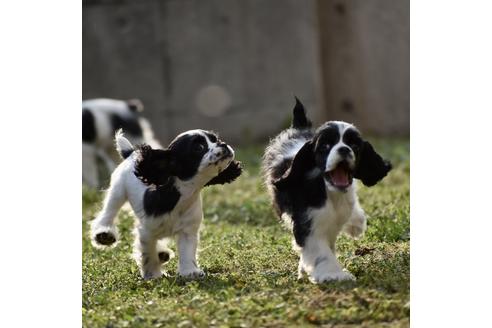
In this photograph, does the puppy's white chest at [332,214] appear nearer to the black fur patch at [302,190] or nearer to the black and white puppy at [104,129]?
the black fur patch at [302,190]

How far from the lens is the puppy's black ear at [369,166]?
6.85 meters

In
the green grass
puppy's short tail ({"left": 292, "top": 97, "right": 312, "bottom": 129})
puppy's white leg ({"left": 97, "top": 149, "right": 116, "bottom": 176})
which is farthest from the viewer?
puppy's white leg ({"left": 97, "top": 149, "right": 116, "bottom": 176})

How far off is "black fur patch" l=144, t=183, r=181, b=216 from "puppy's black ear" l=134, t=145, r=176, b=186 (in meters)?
0.07

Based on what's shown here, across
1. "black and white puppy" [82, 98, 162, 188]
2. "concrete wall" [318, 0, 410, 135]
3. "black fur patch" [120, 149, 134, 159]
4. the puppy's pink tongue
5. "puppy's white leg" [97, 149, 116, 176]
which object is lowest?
the puppy's pink tongue

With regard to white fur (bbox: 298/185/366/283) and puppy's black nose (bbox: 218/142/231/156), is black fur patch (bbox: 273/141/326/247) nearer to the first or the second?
white fur (bbox: 298/185/366/283)

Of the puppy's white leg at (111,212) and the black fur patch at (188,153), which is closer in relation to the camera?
the black fur patch at (188,153)

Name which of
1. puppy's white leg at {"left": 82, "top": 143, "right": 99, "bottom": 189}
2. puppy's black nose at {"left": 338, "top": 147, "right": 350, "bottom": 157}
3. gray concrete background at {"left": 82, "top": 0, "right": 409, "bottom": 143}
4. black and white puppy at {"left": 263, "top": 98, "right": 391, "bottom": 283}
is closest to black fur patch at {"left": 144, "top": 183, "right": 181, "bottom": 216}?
black and white puppy at {"left": 263, "top": 98, "right": 391, "bottom": 283}

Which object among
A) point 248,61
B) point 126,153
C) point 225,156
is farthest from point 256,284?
point 248,61

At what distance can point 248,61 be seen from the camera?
58.8ft

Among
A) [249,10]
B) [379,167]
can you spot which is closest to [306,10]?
[249,10]

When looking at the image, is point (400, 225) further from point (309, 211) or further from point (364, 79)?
point (364, 79)

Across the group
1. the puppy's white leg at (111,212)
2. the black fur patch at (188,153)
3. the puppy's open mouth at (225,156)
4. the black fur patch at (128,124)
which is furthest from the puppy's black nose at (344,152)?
the black fur patch at (128,124)

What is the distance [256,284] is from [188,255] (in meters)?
0.82

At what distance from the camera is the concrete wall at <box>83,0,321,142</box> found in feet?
57.6
